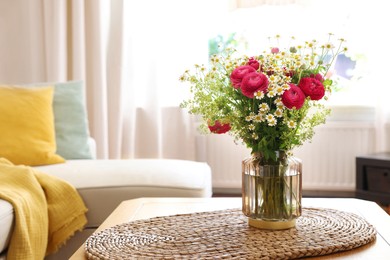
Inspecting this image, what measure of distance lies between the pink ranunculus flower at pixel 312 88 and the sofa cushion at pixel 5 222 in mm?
1108

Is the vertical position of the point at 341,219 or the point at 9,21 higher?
the point at 9,21

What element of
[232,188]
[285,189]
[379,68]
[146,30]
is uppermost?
[146,30]

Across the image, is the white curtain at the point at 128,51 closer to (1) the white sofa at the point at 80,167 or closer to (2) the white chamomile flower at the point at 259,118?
(1) the white sofa at the point at 80,167

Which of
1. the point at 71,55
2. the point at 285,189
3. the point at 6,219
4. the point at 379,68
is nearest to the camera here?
the point at 285,189

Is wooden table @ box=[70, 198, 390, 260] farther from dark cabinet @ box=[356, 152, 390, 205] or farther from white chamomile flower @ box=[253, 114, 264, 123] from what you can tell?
dark cabinet @ box=[356, 152, 390, 205]

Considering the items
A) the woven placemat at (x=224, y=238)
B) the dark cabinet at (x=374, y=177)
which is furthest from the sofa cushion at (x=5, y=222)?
the dark cabinet at (x=374, y=177)

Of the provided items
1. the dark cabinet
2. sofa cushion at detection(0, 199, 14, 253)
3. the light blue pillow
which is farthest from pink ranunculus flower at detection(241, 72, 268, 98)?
the dark cabinet

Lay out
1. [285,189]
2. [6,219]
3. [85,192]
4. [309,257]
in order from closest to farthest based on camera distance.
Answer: [309,257], [285,189], [6,219], [85,192]

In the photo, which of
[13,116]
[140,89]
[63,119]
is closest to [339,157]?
[140,89]

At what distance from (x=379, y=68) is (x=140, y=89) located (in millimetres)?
1677

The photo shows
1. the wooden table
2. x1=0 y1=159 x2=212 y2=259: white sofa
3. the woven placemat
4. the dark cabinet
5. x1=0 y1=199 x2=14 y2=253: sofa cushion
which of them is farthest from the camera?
the dark cabinet

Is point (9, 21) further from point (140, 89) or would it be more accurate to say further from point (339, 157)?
point (339, 157)

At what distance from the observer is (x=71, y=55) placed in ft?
13.1

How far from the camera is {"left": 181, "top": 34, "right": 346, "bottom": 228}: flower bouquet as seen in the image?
136 cm
